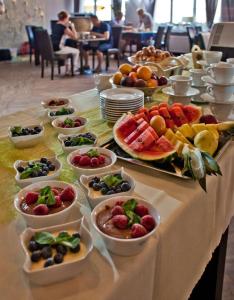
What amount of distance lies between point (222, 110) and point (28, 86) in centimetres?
445

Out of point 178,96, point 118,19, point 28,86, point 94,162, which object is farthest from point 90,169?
point 118,19

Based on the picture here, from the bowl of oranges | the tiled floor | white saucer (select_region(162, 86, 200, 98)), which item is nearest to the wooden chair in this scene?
the tiled floor

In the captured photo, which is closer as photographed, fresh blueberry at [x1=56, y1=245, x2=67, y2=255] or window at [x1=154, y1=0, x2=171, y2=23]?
fresh blueberry at [x1=56, y1=245, x2=67, y2=255]

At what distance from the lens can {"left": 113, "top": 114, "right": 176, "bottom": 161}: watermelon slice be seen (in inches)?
38.7

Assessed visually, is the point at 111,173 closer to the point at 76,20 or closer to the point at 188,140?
the point at 188,140

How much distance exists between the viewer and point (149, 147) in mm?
1029

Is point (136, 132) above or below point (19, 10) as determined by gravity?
below

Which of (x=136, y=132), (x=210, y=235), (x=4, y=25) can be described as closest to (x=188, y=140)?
(x=136, y=132)

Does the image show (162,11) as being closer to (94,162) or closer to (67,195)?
(94,162)

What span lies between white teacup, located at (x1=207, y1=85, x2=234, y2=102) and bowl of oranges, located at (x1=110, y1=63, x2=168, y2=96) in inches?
11.1

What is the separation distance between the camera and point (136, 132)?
110 cm

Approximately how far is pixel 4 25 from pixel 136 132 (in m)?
7.64

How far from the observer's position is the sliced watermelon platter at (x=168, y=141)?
2.97 ft

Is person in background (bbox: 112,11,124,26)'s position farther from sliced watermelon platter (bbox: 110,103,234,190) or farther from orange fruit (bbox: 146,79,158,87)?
sliced watermelon platter (bbox: 110,103,234,190)
